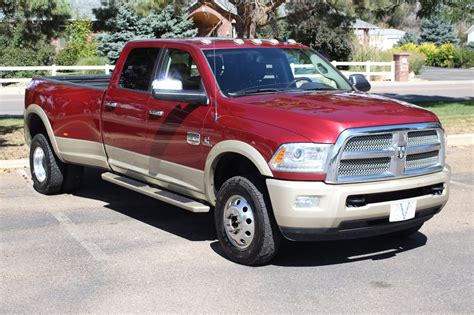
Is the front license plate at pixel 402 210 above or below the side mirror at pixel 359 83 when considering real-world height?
below

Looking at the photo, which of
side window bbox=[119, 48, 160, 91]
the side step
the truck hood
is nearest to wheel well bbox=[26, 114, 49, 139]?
the side step

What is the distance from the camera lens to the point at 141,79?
7281 millimetres

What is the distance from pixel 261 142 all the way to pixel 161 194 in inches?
63.5

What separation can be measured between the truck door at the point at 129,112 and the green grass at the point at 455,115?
26.5 feet

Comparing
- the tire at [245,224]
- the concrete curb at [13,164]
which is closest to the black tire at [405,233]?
the tire at [245,224]

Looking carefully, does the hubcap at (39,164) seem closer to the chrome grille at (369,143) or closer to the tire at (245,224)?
the tire at (245,224)

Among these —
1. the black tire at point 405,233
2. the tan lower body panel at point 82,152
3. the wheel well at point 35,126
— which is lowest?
the black tire at point 405,233

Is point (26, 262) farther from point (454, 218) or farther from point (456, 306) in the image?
point (454, 218)

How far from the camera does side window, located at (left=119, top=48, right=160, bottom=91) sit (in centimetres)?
721

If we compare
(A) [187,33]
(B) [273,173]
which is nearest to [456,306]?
(B) [273,173]

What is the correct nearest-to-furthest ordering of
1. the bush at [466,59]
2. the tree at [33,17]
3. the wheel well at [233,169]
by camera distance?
the wheel well at [233,169]
the tree at [33,17]
the bush at [466,59]

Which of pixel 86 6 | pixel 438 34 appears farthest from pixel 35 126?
pixel 438 34

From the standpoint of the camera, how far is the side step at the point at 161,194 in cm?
630

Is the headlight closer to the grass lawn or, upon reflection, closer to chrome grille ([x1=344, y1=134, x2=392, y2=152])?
chrome grille ([x1=344, y1=134, x2=392, y2=152])
